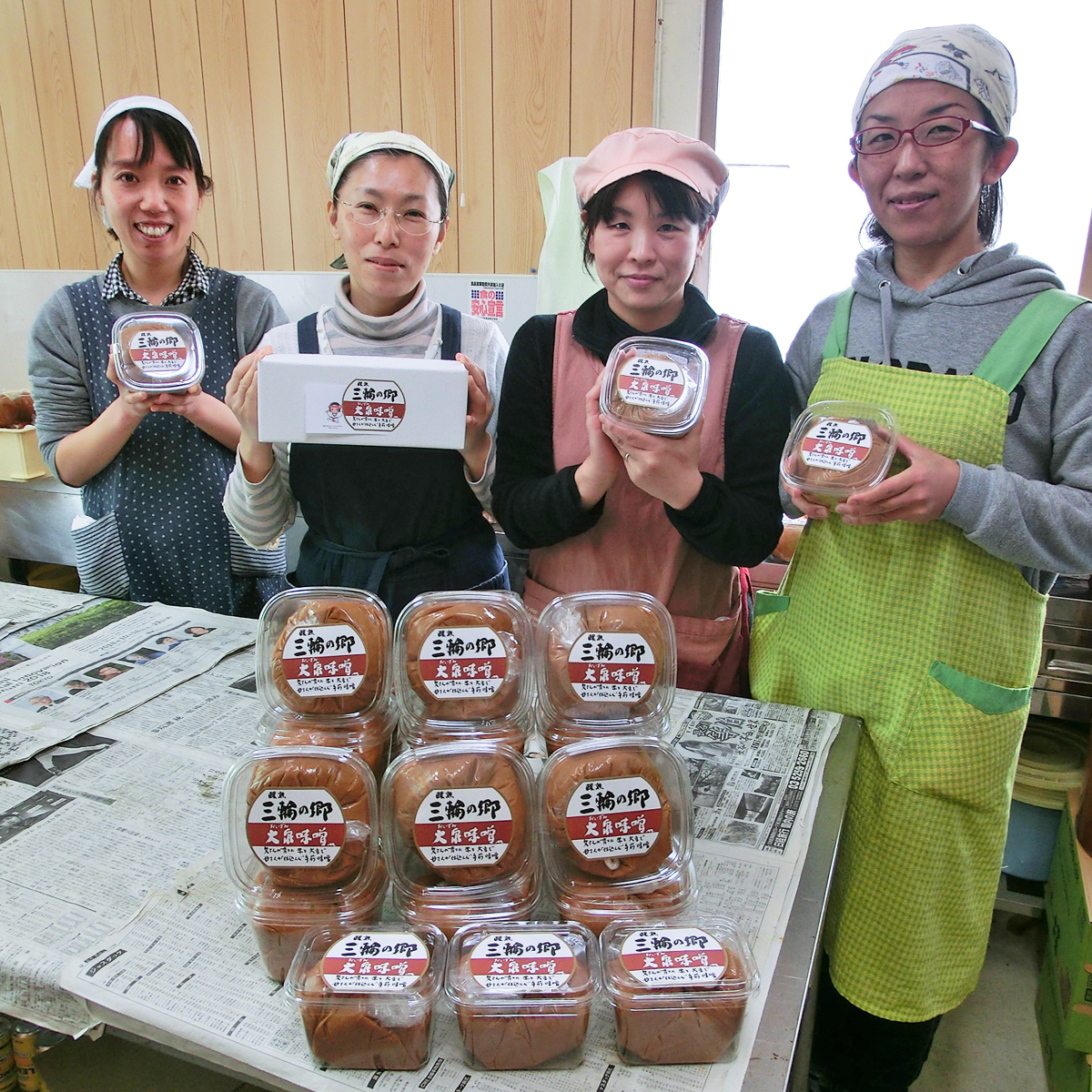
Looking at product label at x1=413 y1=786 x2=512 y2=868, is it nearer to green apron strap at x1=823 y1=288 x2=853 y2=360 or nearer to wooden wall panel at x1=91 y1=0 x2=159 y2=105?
green apron strap at x1=823 y1=288 x2=853 y2=360

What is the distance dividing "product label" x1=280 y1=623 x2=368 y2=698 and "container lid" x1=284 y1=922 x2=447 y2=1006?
10.6 inches

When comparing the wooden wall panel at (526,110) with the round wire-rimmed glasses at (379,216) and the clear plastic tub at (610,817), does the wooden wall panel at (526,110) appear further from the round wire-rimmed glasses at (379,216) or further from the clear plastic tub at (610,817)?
the clear plastic tub at (610,817)

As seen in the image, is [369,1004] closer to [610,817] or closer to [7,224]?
[610,817]

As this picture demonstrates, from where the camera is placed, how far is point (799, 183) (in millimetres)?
3023

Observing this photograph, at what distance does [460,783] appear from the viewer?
2.88 ft

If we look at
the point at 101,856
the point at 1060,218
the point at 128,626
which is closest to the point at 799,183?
the point at 1060,218

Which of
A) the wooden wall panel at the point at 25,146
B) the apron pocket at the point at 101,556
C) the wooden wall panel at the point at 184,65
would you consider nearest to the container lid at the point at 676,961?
the apron pocket at the point at 101,556

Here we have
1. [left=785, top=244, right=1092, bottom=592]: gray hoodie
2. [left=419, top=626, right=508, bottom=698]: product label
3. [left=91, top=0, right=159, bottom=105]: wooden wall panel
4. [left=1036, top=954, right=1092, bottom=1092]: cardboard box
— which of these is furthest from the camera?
[left=91, top=0, right=159, bottom=105]: wooden wall panel

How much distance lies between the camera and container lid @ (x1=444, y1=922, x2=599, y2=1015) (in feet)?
2.53

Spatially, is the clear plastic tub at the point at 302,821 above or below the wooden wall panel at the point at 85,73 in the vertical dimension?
below

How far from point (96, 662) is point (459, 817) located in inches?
43.4

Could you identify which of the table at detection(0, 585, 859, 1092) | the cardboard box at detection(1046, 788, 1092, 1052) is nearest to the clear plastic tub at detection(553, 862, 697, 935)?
the table at detection(0, 585, 859, 1092)

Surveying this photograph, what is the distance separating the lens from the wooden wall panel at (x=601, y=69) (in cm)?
297

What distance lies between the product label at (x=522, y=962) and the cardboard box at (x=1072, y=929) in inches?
61.7
